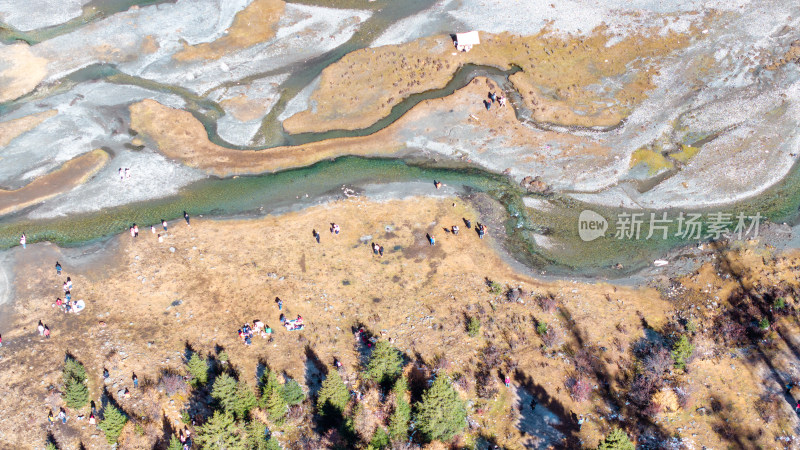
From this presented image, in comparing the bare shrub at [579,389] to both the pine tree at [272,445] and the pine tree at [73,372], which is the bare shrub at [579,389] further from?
the pine tree at [73,372]

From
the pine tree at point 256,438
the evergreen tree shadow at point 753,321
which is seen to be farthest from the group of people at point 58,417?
the evergreen tree shadow at point 753,321

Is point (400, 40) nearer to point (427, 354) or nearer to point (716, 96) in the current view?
point (716, 96)

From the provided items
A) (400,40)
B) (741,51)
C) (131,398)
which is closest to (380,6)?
(400,40)

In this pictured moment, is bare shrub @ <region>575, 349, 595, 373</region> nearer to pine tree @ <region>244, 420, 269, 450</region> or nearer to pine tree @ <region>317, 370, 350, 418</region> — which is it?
pine tree @ <region>317, 370, 350, 418</region>

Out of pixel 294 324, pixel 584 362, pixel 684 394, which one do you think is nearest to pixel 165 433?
pixel 294 324

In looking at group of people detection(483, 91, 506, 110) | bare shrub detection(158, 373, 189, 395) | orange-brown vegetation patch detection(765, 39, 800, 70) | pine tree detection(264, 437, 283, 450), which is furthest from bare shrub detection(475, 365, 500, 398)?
orange-brown vegetation patch detection(765, 39, 800, 70)
